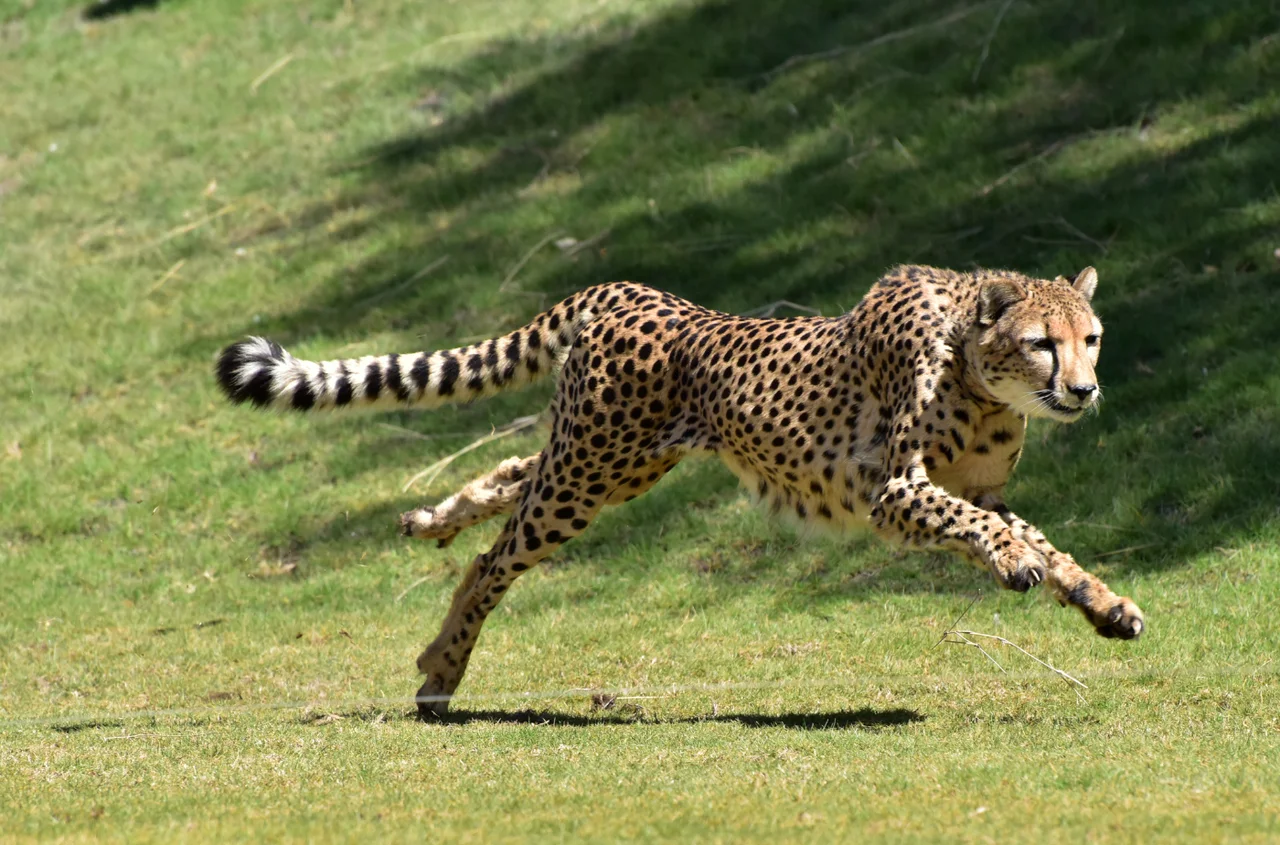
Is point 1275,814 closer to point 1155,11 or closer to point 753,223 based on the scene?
point 753,223

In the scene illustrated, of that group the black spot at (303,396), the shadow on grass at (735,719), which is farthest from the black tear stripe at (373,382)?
the shadow on grass at (735,719)

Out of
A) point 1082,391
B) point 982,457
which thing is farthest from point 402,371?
point 1082,391

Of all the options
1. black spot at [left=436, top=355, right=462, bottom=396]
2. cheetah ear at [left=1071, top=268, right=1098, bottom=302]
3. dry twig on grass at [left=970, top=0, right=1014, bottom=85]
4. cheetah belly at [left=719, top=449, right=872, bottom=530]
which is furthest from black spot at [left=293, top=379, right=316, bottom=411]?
dry twig on grass at [left=970, top=0, right=1014, bottom=85]

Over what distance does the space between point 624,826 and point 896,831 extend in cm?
80

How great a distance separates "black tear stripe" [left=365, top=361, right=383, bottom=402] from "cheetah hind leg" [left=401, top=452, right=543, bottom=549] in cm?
61

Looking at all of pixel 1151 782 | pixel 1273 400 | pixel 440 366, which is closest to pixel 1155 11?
pixel 1273 400

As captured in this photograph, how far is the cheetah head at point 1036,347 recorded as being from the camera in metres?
6.80

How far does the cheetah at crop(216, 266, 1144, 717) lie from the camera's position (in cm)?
698

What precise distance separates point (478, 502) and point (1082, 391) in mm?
3158

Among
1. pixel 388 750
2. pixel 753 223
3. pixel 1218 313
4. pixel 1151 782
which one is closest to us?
pixel 1151 782

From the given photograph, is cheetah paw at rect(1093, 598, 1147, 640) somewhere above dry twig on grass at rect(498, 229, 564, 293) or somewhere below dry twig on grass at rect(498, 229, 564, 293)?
above

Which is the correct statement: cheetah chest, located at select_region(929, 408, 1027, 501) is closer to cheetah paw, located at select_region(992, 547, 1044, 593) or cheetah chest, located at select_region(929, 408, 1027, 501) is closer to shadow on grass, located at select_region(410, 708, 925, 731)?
cheetah paw, located at select_region(992, 547, 1044, 593)

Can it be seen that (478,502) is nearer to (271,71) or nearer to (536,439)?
(536,439)

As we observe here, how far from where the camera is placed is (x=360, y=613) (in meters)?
10.4
